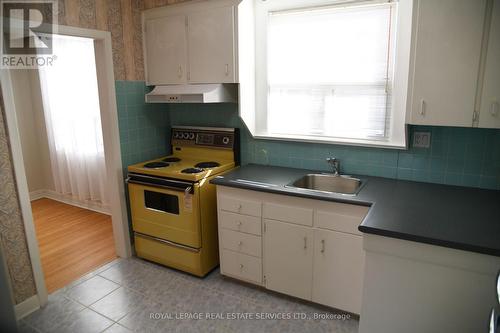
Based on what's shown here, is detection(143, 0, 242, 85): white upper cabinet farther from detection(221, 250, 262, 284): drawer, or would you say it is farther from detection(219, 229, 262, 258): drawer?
detection(221, 250, 262, 284): drawer

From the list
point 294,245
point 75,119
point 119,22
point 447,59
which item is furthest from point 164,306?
point 75,119

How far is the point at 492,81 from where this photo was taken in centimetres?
181

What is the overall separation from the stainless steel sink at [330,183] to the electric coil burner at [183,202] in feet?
2.29

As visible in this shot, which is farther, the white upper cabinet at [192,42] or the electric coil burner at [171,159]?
the electric coil burner at [171,159]

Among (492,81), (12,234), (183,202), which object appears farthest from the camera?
(183,202)

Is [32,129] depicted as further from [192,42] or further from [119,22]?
[192,42]

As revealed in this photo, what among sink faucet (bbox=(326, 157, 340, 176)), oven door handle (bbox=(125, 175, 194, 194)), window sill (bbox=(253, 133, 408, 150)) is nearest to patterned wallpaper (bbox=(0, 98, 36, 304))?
oven door handle (bbox=(125, 175, 194, 194))

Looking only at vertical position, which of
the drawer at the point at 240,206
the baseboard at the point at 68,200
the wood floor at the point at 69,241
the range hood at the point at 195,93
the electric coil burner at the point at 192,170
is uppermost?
the range hood at the point at 195,93

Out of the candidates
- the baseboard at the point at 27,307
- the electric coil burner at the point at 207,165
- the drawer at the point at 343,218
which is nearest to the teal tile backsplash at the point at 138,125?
the electric coil burner at the point at 207,165

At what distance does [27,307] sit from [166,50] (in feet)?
7.46

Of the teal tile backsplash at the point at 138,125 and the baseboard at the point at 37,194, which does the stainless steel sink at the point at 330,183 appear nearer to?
the teal tile backsplash at the point at 138,125

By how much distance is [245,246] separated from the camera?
8.53 feet

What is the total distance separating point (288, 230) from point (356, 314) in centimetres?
74

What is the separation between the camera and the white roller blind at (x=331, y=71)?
245cm
